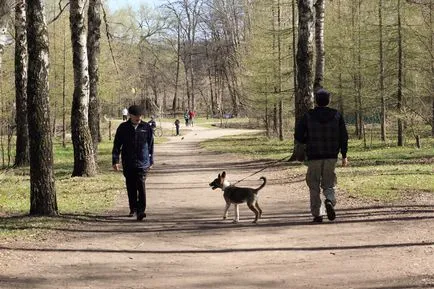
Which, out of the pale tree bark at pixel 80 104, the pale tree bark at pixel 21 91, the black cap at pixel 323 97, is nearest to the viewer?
the black cap at pixel 323 97

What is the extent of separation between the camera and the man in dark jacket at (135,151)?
9984 millimetres

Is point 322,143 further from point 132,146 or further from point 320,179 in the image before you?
point 132,146

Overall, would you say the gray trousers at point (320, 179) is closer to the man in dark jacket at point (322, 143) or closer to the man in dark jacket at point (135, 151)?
the man in dark jacket at point (322, 143)

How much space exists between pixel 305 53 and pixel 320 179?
10889mm

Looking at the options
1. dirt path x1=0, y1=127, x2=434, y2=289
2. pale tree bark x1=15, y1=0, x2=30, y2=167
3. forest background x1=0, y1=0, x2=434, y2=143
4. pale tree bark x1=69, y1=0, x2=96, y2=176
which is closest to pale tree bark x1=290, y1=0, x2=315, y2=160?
forest background x1=0, y1=0, x2=434, y2=143

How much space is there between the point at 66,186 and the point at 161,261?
8.76 meters

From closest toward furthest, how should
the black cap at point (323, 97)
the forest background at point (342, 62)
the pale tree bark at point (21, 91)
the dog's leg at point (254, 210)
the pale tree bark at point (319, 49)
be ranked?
1. the black cap at point (323, 97)
2. the dog's leg at point (254, 210)
3. the pale tree bark at point (319, 49)
4. the pale tree bark at point (21, 91)
5. the forest background at point (342, 62)

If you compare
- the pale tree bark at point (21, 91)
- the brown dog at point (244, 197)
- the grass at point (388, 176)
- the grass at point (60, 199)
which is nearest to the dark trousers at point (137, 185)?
the grass at point (60, 199)

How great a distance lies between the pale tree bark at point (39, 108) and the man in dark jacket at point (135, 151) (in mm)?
1171

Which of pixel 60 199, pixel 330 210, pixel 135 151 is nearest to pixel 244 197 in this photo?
pixel 330 210

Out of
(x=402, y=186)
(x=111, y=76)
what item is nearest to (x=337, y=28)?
(x=111, y=76)

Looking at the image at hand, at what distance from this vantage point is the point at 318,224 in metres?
9.11

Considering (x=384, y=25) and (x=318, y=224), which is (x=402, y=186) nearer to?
(x=318, y=224)

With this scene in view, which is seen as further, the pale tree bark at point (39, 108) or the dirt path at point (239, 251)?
the pale tree bark at point (39, 108)
